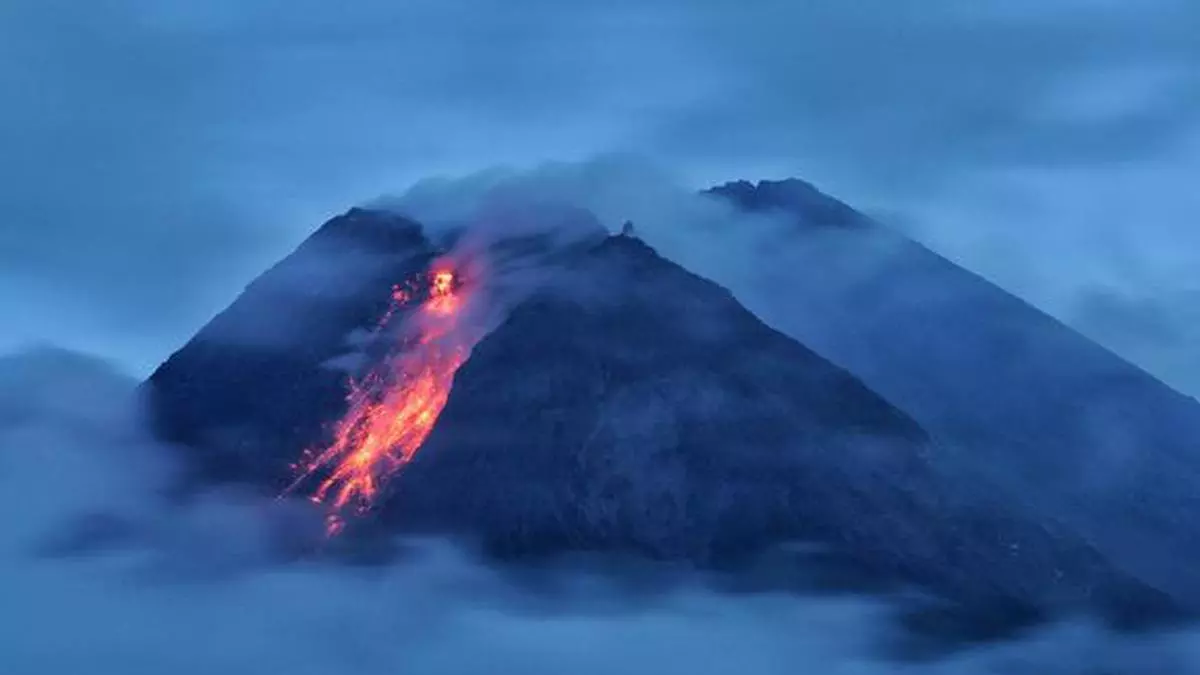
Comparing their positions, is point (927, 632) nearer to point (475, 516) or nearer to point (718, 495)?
point (718, 495)

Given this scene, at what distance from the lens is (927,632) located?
184375 millimetres

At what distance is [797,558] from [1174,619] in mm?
32535

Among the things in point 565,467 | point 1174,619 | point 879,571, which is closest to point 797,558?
point 879,571

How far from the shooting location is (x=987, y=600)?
594ft

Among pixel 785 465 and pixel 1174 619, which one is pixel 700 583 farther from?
pixel 1174 619

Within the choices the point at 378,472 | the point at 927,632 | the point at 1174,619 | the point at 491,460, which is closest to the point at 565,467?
the point at 491,460

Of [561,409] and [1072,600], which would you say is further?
[561,409]

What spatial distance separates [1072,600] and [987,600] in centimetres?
672

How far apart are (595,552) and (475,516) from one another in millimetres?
11210

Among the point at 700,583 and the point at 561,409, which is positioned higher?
the point at 561,409

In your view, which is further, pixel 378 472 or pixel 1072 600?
pixel 378 472

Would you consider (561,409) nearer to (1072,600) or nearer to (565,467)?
(565,467)

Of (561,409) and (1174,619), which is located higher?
(561,409)

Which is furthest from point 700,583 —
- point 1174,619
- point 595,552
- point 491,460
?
point 1174,619
